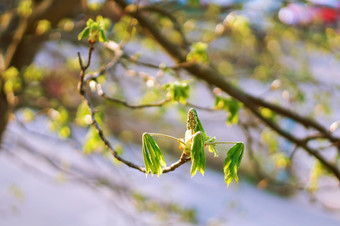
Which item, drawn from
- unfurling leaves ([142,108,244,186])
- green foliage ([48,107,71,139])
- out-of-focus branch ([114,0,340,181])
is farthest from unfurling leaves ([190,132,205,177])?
green foliage ([48,107,71,139])

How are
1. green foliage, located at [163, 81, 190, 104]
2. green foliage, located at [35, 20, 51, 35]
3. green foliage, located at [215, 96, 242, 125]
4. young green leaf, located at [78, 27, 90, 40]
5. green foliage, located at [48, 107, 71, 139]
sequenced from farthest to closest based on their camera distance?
green foliage, located at [35, 20, 51, 35] < green foliage, located at [48, 107, 71, 139] < green foliage, located at [215, 96, 242, 125] < green foliage, located at [163, 81, 190, 104] < young green leaf, located at [78, 27, 90, 40]

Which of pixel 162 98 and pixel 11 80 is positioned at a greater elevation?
pixel 11 80

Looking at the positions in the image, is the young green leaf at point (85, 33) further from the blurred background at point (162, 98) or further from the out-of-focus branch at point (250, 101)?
the out-of-focus branch at point (250, 101)

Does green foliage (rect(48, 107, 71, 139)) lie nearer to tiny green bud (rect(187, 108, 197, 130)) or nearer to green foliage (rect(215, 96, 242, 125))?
green foliage (rect(215, 96, 242, 125))

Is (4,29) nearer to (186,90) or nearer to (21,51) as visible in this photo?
(21,51)

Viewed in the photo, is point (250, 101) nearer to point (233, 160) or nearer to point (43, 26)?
point (233, 160)

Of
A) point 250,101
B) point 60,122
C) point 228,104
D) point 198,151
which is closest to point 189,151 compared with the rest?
point 198,151
